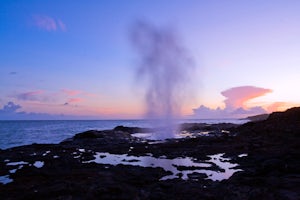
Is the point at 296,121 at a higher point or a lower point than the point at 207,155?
higher

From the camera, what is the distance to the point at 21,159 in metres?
29.9

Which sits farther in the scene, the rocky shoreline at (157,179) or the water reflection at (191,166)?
the water reflection at (191,166)

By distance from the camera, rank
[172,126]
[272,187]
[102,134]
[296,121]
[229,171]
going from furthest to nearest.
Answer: [172,126], [102,134], [296,121], [229,171], [272,187]

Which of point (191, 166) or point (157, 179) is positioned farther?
point (191, 166)

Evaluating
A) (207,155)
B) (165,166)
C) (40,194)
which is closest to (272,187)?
(165,166)

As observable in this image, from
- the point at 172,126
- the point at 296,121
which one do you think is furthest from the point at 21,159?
the point at 296,121

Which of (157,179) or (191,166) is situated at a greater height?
(191,166)

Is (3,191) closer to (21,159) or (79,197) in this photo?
(79,197)

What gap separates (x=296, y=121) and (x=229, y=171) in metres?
36.3

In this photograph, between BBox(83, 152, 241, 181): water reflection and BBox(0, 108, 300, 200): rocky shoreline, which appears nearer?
BBox(0, 108, 300, 200): rocky shoreline

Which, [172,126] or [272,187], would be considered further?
[172,126]

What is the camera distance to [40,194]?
1522 cm

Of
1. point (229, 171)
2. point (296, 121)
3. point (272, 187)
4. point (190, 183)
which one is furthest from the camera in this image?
point (296, 121)

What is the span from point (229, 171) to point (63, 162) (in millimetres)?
14585
